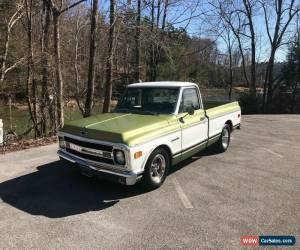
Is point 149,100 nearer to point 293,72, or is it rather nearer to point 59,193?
point 59,193

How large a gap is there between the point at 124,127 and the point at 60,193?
5.40 feet

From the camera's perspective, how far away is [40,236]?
449 cm

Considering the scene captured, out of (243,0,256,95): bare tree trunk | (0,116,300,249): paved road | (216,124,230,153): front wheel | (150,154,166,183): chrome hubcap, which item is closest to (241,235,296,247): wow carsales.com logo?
(0,116,300,249): paved road

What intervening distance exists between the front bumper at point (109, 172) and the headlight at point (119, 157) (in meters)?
0.13

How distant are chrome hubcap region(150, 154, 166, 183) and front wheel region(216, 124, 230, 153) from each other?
2941 millimetres

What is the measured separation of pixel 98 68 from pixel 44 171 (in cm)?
1196

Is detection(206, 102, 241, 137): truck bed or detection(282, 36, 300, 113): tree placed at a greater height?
detection(282, 36, 300, 113): tree

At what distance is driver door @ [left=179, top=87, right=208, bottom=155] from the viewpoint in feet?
22.4

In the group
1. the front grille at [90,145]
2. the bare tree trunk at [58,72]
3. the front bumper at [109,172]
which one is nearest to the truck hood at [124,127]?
the front grille at [90,145]

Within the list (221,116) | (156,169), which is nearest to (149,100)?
(156,169)

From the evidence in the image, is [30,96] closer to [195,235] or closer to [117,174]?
[117,174]

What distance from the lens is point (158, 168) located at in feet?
20.4

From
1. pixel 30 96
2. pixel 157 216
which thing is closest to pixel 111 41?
pixel 30 96

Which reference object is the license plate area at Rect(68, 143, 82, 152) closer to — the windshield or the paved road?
the paved road
